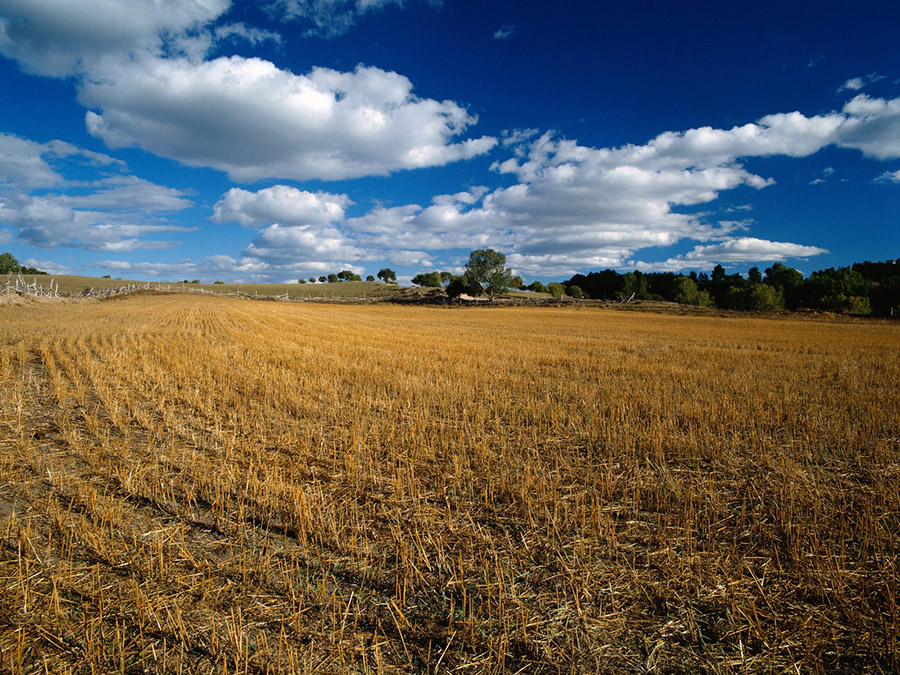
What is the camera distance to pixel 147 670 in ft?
7.80

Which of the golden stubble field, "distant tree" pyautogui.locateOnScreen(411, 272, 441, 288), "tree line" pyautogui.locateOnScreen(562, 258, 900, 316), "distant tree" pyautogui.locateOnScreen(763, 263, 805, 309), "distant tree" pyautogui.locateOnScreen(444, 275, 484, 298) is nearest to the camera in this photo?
the golden stubble field

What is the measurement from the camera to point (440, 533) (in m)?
3.88

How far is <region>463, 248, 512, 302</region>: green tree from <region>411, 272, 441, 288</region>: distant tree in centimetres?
4964

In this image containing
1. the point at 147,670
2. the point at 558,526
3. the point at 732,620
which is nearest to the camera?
the point at 147,670

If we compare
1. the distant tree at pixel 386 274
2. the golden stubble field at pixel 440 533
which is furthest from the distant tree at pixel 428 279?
the golden stubble field at pixel 440 533

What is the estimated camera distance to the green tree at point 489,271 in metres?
101

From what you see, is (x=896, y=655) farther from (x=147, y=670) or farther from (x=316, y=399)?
(x=316, y=399)

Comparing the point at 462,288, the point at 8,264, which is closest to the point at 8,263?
the point at 8,264

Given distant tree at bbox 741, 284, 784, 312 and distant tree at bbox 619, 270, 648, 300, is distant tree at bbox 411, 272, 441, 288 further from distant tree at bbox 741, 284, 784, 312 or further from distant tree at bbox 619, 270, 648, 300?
distant tree at bbox 741, 284, 784, 312

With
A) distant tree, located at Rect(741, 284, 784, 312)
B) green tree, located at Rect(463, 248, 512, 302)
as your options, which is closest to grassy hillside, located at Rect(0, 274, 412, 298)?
green tree, located at Rect(463, 248, 512, 302)

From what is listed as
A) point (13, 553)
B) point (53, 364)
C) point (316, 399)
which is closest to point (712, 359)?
point (316, 399)

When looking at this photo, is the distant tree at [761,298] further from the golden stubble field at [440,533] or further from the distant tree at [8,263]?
the distant tree at [8,263]

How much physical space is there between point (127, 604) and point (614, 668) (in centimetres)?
325

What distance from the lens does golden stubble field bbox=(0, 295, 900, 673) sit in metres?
2.60
